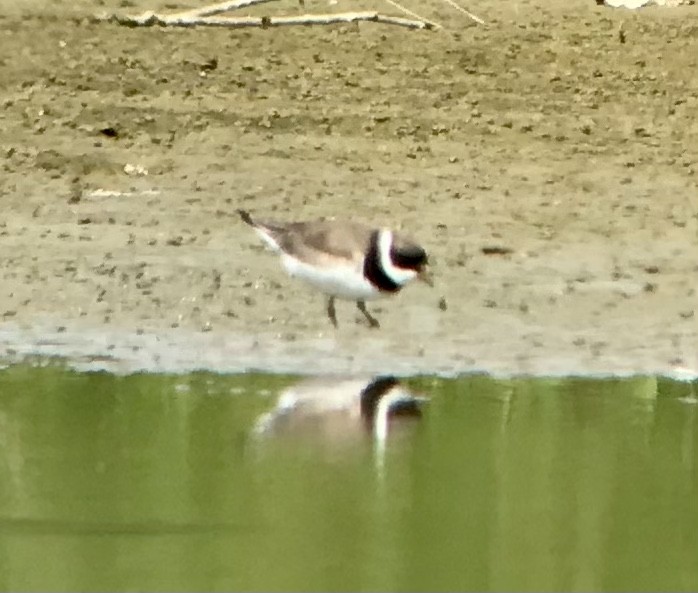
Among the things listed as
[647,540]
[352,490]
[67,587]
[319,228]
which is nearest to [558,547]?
[647,540]

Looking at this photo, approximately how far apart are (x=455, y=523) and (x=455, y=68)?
205 inches

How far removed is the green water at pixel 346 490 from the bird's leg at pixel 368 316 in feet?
2.87

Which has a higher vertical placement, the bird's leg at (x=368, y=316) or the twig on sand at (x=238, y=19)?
the twig on sand at (x=238, y=19)

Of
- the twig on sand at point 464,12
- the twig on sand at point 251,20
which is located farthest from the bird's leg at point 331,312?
the twig on sand at point 464,12

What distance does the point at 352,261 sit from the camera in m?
8.55

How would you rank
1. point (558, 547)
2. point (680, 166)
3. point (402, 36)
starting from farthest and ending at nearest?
point (402, 36), point (680, 166), point (558, 547)

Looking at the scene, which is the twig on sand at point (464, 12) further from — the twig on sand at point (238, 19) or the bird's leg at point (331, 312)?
the bird's leg at point (331, 312)

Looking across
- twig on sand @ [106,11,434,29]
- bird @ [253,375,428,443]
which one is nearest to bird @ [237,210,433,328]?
bird @ [253,375,428,443]

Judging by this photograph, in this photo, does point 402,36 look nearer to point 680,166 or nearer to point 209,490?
point 680,166

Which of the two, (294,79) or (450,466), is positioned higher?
(294,79)

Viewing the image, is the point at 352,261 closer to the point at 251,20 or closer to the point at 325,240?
the point at 325,240

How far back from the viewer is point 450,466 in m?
6.66

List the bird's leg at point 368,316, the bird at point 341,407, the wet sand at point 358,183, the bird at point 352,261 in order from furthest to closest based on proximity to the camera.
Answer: the bird's leg at point 368,316, the bird at point 352,261, the wet sand at point 358,183, the bird at point 341,407

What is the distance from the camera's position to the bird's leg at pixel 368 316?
8.62 metres
